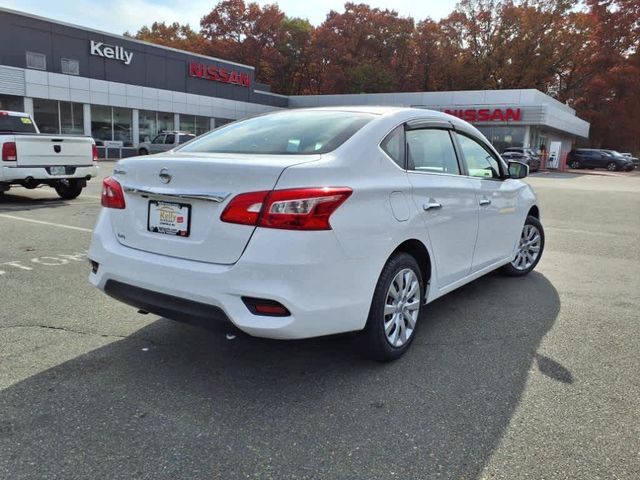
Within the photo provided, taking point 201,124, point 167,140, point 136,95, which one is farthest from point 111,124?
point 201,124

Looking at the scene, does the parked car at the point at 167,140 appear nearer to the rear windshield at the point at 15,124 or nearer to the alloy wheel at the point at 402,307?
the rear windshield at the point at 15,124

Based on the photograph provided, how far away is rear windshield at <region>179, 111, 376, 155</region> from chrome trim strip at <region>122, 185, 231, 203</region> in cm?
60

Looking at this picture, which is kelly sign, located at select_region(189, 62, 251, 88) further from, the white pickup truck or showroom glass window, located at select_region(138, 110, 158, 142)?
the white pickup truck

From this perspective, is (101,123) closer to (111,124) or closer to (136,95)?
(111,124)

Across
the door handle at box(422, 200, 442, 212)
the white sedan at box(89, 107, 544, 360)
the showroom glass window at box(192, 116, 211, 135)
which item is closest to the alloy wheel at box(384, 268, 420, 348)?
the white sedan at box(89, 107, 544, 360)

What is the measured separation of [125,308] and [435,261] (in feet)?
8.47

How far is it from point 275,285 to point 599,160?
47.8 metres

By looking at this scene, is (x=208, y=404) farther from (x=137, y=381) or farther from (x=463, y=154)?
(x=463, y=154)

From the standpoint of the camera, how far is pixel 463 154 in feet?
14.6

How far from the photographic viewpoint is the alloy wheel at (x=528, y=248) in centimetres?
582

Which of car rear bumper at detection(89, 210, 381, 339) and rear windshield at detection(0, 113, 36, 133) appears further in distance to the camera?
rear windshield at detection(0, 113, 36, 133)

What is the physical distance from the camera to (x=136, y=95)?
34.1 metres

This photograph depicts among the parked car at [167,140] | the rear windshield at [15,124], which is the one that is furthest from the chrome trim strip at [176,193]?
the parked car at [167,140]

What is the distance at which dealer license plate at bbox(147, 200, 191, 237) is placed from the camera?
9.86ft
